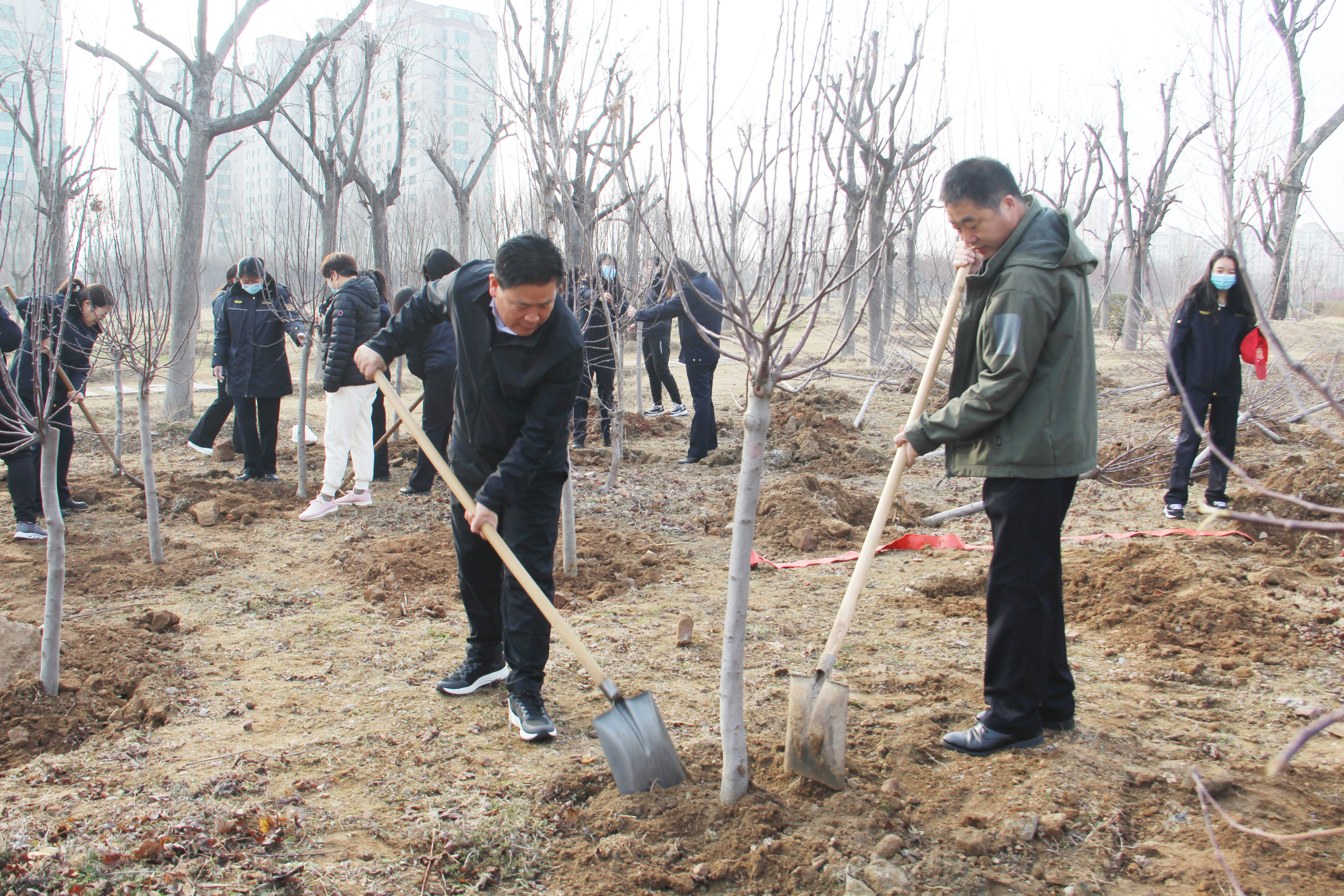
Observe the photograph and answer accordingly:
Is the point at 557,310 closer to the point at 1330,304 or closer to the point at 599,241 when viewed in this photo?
the point at 599,241

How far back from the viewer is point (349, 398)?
594 centimetres

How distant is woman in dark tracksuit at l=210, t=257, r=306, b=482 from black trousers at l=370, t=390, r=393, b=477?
2.34ft

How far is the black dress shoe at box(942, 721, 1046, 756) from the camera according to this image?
2.68 metres

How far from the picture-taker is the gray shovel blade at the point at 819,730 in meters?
2.46

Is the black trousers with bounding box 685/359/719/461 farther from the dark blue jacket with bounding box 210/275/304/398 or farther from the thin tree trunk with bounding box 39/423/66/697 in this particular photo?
the thin tree trunk with bounding box 39/423/66/697

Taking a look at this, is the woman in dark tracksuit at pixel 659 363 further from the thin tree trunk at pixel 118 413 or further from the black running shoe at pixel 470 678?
the black running shoe at pixel 470 678

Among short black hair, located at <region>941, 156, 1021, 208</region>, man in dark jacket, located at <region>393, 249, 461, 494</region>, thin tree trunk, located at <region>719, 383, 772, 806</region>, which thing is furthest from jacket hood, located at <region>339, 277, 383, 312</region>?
short black hair, located at <region>941, 156, 1021, 208</region>

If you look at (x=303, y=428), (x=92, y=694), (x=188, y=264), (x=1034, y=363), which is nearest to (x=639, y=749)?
(x=1034, y=363)

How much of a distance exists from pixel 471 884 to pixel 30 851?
111 cm

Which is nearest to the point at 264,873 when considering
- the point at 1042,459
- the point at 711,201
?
the point at 711,201

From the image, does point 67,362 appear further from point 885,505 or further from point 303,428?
point 885,505

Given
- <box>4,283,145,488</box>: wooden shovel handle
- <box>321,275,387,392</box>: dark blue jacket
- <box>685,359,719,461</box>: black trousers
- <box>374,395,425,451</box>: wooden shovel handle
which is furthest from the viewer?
<box>685,359,719,461</box>: black trousers

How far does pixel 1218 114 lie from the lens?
176 cm

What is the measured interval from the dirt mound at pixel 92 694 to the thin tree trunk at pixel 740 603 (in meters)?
2.04
